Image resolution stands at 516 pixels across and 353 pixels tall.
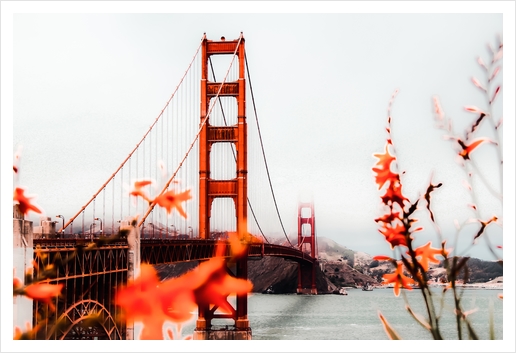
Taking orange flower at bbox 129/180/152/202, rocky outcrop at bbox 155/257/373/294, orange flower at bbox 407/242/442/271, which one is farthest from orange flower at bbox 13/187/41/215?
rocky outcrop at bbox 155/257/373/294

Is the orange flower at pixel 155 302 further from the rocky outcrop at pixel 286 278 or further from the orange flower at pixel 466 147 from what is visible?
the rocky outcrop at pixel 286 278

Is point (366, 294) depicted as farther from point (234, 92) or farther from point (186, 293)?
point (186, 293)

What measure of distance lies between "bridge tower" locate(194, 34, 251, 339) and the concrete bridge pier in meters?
8.66

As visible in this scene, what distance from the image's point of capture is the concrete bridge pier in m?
4.50

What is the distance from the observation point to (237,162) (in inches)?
578

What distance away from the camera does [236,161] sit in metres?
14.9

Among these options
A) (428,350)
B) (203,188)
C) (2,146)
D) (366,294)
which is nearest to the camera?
(428,350)

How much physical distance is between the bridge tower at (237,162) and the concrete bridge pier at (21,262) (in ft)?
28.4

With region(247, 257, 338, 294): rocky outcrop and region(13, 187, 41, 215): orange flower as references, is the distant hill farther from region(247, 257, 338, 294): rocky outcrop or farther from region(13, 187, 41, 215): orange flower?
region(13, 187, 41, 215): orange flower

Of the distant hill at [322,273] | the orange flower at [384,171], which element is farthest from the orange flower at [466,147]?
the distant hill at [322,273]

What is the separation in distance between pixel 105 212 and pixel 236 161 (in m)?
7.27

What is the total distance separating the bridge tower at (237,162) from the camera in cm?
1359

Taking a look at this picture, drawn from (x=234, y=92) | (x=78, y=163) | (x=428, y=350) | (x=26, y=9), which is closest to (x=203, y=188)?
(x=234, y=92)

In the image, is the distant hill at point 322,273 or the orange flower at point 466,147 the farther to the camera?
the distant hill at point 322,273
